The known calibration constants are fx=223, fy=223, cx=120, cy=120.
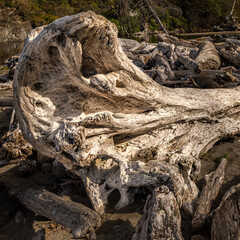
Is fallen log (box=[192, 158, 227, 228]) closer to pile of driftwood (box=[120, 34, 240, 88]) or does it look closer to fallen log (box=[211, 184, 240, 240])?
fallen log (box=[211, 184, 240, 240])

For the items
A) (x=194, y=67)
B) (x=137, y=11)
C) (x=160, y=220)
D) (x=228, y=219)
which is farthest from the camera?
(x=137, y=11)

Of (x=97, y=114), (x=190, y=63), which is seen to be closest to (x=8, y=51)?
(x=190, y=63)

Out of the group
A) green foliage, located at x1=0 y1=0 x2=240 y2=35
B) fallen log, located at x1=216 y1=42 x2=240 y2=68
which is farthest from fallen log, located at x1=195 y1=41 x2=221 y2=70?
green foliage, located at x1=0 y1=0 x2=240 y2=35

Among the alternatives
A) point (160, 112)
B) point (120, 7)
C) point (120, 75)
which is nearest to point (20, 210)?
point (120, 75)

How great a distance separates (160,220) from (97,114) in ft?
5.87

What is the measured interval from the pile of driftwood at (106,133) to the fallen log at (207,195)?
0.01 m

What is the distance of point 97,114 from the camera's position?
331cm

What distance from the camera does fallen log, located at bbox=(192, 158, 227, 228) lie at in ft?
7.74

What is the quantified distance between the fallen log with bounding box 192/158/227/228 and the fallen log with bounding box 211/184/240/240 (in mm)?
367

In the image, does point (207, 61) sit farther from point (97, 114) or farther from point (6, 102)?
point (6, 102)

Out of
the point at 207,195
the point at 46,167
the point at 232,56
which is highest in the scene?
the point at 207,195

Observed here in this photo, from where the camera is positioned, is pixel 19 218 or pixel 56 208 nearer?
pixel 56 208

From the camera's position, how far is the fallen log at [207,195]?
236 cm

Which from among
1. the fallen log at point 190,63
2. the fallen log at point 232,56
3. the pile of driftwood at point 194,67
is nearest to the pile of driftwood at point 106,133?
the pile of driftwood at point 194,67
